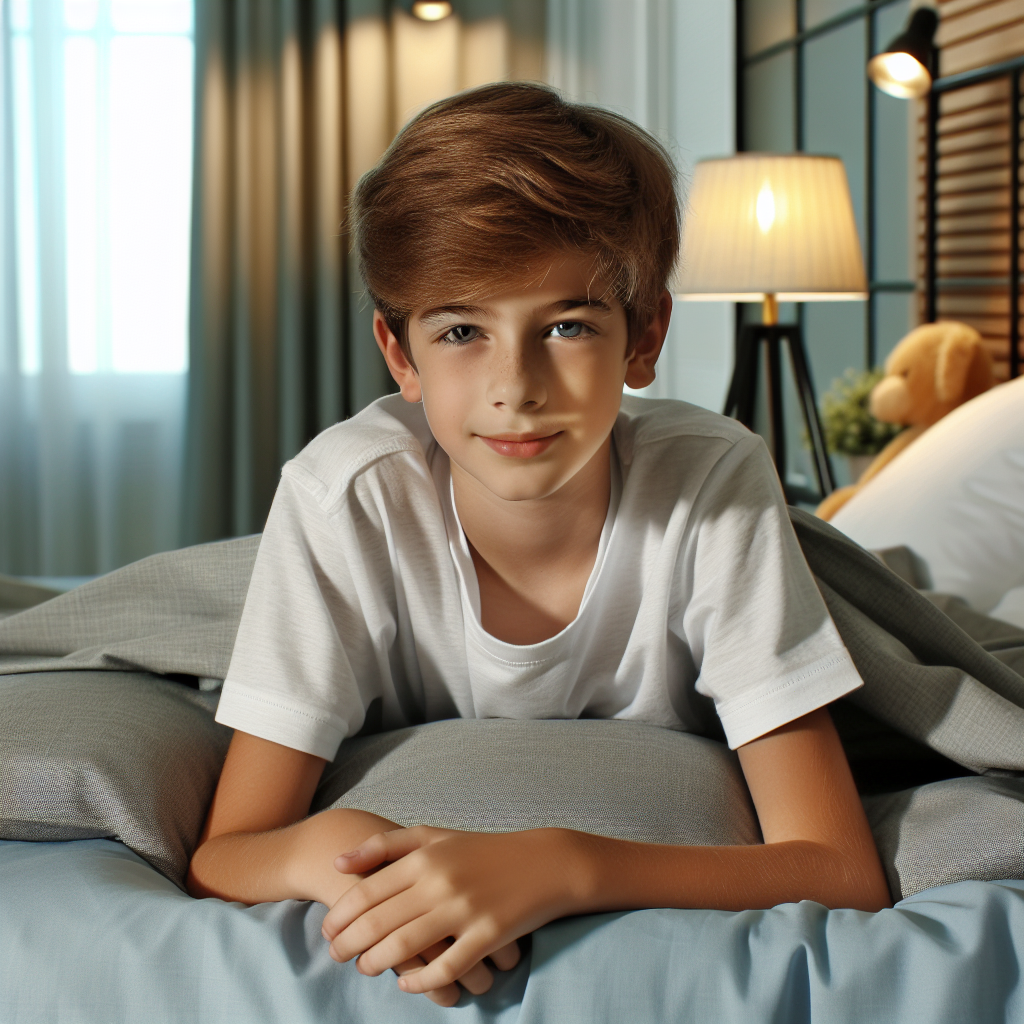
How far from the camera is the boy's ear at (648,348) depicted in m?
0.83

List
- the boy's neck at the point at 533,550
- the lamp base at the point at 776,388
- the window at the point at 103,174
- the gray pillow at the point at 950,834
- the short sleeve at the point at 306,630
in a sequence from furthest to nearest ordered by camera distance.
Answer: the window at the point at 103,174 < the lamp base at the point at 776,388 < the boy's neck at the point at 533,550 < the short sleeve at the point at 306,630 < the gray pillow at the point at 950,834

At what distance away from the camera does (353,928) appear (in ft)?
1.77

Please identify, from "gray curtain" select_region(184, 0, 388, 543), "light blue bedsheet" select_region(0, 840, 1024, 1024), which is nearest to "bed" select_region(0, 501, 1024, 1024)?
"light blue bedsheet" select_region(0, 840, 1024, 1024)

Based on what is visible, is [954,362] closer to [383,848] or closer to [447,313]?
[447,313]

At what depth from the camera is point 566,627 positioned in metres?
0.85

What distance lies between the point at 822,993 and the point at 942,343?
5.29 ft

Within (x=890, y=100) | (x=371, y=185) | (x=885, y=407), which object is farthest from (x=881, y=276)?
(x=371, y=185)

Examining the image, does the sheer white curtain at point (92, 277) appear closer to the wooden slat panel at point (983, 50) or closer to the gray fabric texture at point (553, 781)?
the wooden slat panel at point (983, 50)

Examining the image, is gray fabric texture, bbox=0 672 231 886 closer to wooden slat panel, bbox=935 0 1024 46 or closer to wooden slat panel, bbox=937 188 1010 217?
wooden slat panel, bbox=937 188 1010 217

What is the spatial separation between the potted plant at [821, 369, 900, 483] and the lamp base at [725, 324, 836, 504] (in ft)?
0.27

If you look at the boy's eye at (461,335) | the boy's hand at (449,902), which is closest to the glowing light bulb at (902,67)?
the boy's eye at (461,335)

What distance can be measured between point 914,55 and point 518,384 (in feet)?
5.41

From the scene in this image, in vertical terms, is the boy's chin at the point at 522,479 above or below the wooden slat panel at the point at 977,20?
below

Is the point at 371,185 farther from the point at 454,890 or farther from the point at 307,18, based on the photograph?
the point at 307,18
